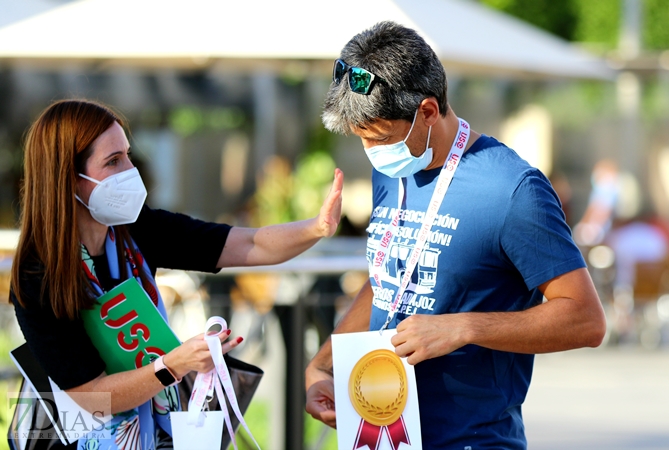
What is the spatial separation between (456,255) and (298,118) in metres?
12.4

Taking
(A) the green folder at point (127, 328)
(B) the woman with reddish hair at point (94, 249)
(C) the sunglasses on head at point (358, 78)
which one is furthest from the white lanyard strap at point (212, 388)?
(C) the sunglasses on head at point (358, 78)

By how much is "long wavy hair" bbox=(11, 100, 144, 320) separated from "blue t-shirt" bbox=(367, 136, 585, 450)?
0.80 m

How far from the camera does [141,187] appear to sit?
8.61 feet

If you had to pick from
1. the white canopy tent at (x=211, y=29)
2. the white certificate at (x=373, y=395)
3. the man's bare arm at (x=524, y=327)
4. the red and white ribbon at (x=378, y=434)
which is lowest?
the red and white ribbon at (x=378, y=434)

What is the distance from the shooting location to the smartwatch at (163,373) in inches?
93.3

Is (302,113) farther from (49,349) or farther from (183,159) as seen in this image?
(49,349)

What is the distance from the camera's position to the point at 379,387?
→ 235 cm

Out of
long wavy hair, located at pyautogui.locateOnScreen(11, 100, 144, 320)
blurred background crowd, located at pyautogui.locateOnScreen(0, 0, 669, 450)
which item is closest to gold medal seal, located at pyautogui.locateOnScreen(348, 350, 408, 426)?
long wavy hair, located at pyautogui.locateOnScreen(11, 100, 144, 320)

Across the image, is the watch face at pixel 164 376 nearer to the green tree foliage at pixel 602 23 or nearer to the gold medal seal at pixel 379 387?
the gold medal seal at pixel 379 387

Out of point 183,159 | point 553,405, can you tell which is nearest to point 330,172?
point 553,405

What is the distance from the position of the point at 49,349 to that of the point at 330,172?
8.64 m

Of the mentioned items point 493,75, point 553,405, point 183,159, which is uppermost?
point 493,75

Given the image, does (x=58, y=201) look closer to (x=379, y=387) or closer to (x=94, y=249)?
(x=94, y=249)

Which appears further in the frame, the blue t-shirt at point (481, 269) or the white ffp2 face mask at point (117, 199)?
the white ffp2 face mask at point (117, 199)
